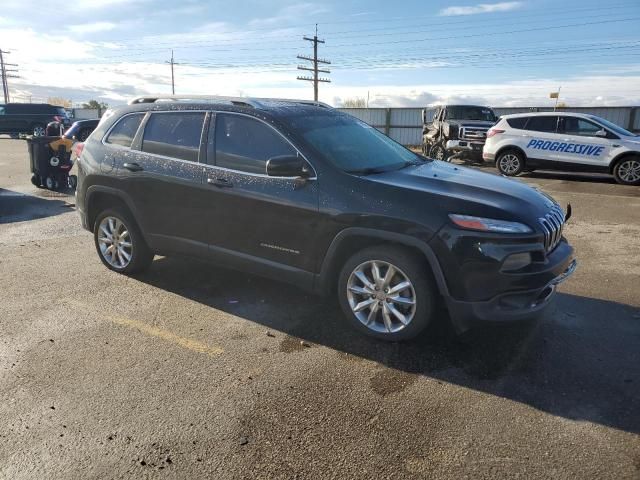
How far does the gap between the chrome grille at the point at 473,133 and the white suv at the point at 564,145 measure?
3332 mm

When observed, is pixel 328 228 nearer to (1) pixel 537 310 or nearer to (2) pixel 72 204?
(1) pixel 537 310

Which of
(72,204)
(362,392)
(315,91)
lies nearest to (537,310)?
(362,392)

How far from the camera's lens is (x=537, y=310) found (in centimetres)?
359

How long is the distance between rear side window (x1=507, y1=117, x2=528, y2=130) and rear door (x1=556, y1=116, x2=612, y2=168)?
0.95 m

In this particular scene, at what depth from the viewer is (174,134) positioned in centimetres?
479

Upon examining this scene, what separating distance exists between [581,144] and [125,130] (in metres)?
11.5

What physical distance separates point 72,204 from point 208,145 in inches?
251

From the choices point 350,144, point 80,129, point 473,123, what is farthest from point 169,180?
point 80,129

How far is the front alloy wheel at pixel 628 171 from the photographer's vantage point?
12.2m

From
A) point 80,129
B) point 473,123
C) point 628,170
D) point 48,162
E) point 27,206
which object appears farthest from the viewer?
point 80,129

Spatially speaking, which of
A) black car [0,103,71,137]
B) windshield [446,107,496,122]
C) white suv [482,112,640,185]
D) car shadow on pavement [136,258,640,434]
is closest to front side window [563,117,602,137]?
white suv [482,112,640,185]

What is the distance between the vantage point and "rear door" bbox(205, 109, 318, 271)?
13.2 ft

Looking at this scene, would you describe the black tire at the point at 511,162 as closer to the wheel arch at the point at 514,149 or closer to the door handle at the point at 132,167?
the wheel arch at the point at 514,149

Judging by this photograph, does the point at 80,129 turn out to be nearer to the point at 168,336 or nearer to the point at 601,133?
the point at 601,133
